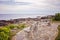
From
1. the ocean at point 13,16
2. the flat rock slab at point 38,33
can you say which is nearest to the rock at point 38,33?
the flat rock slab at point 38,33

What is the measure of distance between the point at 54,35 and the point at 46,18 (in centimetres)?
34

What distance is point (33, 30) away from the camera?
2.29 metres

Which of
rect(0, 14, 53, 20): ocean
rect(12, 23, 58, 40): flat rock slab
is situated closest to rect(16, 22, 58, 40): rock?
rect(12, 23, 58, 40): flat rock slab

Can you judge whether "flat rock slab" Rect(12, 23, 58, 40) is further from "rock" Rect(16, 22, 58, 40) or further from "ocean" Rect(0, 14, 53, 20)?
"ocean" Rect(0, 14, 53, 20)

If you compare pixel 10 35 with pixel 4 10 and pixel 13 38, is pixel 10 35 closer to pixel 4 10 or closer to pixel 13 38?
pixel 13 38

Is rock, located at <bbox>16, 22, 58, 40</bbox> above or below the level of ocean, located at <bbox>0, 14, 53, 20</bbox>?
below

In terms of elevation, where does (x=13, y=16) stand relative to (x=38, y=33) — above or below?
above

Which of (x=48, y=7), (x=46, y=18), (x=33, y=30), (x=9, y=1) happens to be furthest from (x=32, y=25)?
(x=9, y=1)

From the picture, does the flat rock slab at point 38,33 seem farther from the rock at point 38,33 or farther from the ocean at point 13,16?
the ocean at point 13,16

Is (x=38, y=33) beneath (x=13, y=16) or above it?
beneath

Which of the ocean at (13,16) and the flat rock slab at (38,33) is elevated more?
the ocean at (13,16)

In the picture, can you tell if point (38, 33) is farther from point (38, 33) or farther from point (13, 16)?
point (13, 16)

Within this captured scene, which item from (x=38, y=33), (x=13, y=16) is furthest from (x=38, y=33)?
(x=13, y=16)

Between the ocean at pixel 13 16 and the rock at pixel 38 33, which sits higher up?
the ocean at pixel 13 16
